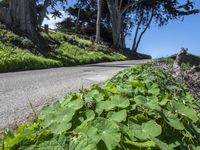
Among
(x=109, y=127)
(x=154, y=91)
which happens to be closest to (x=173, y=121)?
(x=109, y=127)

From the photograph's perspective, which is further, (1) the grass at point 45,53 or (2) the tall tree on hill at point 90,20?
(2) the tall tree on hill at point 90,20

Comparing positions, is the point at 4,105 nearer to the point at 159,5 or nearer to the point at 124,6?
the point at 124,6

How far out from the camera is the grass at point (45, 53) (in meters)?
21.3

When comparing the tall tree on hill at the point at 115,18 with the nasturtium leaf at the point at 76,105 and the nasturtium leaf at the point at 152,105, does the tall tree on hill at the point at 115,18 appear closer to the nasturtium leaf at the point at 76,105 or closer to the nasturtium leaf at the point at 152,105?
the nasturtium leaf at the point at 152,105

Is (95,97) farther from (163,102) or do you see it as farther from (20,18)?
(20,18)

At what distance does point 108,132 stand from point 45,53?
2499 centimetres

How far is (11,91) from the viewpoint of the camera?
10.4 metres

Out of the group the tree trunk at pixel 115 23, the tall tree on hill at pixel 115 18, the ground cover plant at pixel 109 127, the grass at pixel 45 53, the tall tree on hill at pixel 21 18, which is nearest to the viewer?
the ground cover plant at pixel 109 127

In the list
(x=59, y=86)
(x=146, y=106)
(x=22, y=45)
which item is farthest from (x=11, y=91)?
(x=22, y=45)

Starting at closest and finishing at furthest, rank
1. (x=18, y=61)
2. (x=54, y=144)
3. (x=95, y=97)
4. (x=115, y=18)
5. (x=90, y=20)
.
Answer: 1. (x=54, y=144)
2. (x=95, y=97)
3. (x=18, y=61)
4. (x=115, y=18)
5. (x=90, y=20)

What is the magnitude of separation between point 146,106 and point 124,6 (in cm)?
4685

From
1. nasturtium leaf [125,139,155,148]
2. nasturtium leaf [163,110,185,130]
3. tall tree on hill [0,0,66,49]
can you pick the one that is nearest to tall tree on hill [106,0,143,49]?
tall tree on hill [0,0,66,49]

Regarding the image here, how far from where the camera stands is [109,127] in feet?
8.15

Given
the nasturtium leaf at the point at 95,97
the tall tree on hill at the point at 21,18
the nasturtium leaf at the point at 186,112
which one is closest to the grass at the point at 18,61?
the tall tree on hill at the point at 21,18
